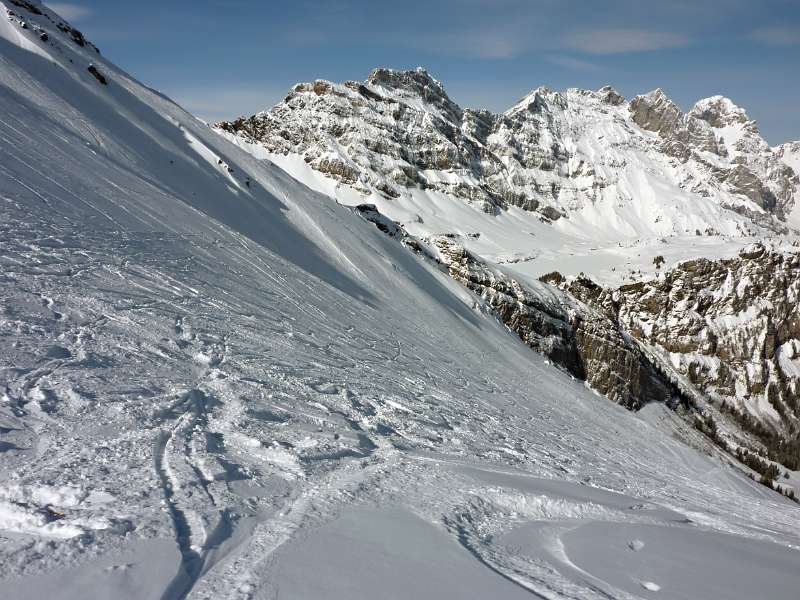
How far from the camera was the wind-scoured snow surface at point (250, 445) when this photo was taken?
4477 mm

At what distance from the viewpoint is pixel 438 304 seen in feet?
118

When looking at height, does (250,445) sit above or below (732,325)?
below

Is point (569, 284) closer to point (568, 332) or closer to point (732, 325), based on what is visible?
point (568, 332)

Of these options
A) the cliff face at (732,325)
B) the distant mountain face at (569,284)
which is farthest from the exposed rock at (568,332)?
the cliff face at (732,325)

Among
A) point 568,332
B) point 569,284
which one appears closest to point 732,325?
point 569,284

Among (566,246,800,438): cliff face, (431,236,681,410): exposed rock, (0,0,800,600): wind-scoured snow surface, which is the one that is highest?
(566,246,800,438): cliff face

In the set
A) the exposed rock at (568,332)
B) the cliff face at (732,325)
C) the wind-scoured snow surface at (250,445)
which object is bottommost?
the wind-scoured snow surface at (250,445)

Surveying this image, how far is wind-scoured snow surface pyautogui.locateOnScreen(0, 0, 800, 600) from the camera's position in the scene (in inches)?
176

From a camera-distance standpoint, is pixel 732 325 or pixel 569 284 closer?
pixel 569 284

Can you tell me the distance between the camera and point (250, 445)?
7.48 metres

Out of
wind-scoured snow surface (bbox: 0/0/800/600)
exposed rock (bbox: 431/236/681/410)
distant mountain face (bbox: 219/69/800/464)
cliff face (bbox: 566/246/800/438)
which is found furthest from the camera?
cliff face (bbox: 566/246/800/438)

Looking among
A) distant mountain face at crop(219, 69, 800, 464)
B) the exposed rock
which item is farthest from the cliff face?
the exposed rock

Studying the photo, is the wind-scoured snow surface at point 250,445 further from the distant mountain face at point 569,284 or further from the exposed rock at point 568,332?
the distant mountain face at point 569,284

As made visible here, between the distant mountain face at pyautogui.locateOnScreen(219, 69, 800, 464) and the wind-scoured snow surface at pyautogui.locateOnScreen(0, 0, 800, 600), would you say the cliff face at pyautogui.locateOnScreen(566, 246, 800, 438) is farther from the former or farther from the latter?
the wind-scoured snow surface at pyautogui.locateOnScreen(0, 0, 800, 600)
